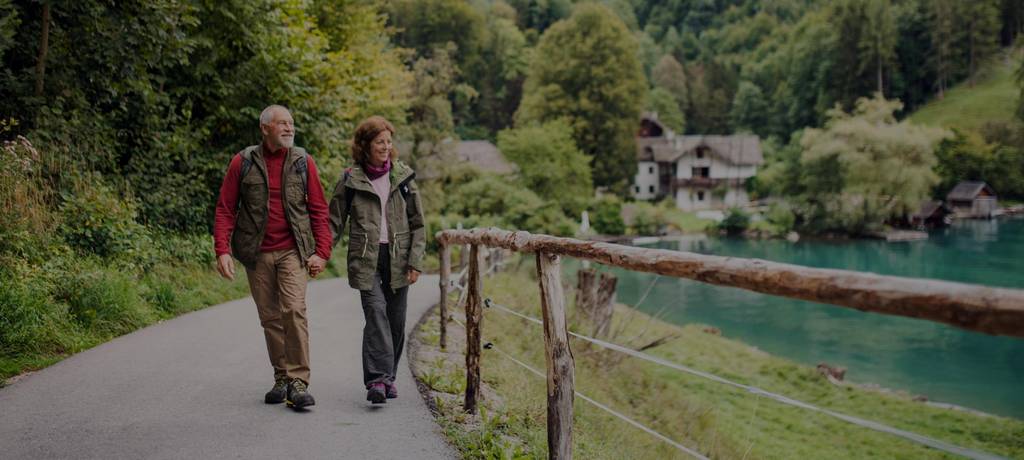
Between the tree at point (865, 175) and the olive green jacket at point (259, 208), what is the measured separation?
5148cm

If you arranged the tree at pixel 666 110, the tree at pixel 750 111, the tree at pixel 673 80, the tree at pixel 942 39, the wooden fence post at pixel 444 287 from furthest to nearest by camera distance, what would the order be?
the tree at pixel 673 80
the tree at pixel 750 111
the tree at pixel 666 110
the tree at pixel 942 39
the wooden fence post at pixel 444 287

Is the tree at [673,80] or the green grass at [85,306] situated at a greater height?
the tree at [673,80]

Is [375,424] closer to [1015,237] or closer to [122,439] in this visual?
[122,439]

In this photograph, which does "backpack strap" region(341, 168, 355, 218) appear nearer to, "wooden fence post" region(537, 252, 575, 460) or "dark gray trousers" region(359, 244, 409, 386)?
"dark gray trousers" region(359, 244, 409, 386)

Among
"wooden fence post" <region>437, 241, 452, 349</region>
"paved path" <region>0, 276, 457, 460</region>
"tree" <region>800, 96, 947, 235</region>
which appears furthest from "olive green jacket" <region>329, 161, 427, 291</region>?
"tree" <region>800, 96, 947, 235</region>

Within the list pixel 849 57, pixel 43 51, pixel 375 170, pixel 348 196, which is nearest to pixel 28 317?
pixel 348 196

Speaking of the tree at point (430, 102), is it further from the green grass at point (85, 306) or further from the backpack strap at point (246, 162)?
the backpack strap at point (246, 162)

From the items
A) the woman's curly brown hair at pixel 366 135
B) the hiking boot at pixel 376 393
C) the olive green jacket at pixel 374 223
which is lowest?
the hiking boot at pixel 376 393

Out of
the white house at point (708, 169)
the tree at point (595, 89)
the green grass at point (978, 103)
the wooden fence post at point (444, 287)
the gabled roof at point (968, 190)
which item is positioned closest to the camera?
the wooden fence post at point (444, 287)

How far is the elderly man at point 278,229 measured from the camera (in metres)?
4.80

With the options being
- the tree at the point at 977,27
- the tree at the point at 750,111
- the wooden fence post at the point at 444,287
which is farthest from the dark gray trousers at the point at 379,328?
the tree at the point at 977,27

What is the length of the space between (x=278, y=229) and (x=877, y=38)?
95.2 meters

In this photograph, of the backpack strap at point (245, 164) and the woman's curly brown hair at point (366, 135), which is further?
the woman's curly brown hair at point (366, 135)

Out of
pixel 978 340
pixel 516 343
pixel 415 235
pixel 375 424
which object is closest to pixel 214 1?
pixel 516 343
